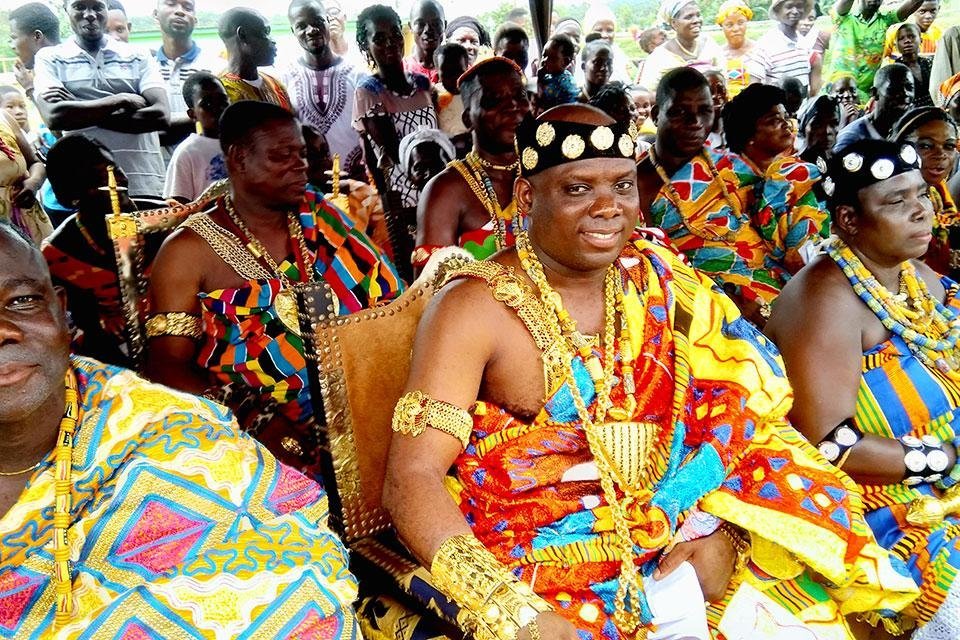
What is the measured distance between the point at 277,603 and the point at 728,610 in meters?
1.16

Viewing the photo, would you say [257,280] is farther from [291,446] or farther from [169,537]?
[169,537]

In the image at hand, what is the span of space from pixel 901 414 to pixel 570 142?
1.27 m

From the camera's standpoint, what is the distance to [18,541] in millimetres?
1496

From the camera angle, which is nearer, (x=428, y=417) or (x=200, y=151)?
(x=428, y=417)

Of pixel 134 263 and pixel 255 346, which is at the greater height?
pixel 134 263

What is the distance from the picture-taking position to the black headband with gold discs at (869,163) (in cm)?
247

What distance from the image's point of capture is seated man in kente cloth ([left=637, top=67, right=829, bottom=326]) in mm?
4242

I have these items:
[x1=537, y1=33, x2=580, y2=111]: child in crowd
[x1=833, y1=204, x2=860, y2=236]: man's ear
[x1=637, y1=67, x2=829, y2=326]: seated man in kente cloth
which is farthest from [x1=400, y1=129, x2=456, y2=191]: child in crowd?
[x1=833, y1=204, x2=860, y2=236]: man's ear

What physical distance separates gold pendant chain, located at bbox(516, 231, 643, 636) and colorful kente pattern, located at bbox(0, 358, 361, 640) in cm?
64

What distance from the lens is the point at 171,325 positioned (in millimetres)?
2922

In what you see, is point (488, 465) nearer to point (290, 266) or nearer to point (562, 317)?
point (562, 317)

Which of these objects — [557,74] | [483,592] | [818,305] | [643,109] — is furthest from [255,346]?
[643,109]

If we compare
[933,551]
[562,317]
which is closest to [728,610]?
[933,551]

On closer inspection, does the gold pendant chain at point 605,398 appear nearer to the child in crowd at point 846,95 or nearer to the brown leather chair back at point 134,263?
the brown leather chair back at point 134,263
